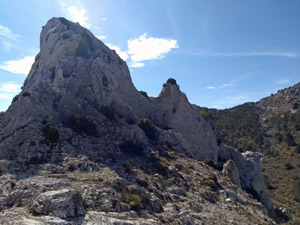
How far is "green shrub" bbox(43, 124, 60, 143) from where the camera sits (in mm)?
34362

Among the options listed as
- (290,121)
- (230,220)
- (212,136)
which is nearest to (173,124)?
(212,136)

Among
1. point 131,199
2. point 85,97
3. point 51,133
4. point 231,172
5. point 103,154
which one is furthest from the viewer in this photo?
point 85,97

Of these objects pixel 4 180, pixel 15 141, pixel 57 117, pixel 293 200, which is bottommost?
pixel 293 200

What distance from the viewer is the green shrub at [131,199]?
2309cm

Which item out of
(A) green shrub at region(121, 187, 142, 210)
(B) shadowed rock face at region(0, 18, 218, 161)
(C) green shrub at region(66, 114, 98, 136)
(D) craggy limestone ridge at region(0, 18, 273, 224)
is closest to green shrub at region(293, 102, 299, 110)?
(D) craggy limestone ridge at region(0, 18, 273, 224)

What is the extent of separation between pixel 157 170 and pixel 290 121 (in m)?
105

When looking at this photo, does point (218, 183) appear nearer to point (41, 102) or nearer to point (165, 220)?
point (165, 220)

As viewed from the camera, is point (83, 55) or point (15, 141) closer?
point (15, 141)

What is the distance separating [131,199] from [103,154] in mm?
14318

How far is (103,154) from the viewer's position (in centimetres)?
3706

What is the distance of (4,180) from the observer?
986 inches

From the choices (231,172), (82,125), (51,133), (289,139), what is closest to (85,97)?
(82,125)

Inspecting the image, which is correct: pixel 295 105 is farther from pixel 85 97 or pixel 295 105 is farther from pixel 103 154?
pixel 103 154

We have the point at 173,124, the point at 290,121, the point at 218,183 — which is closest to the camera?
the point at 218,183
